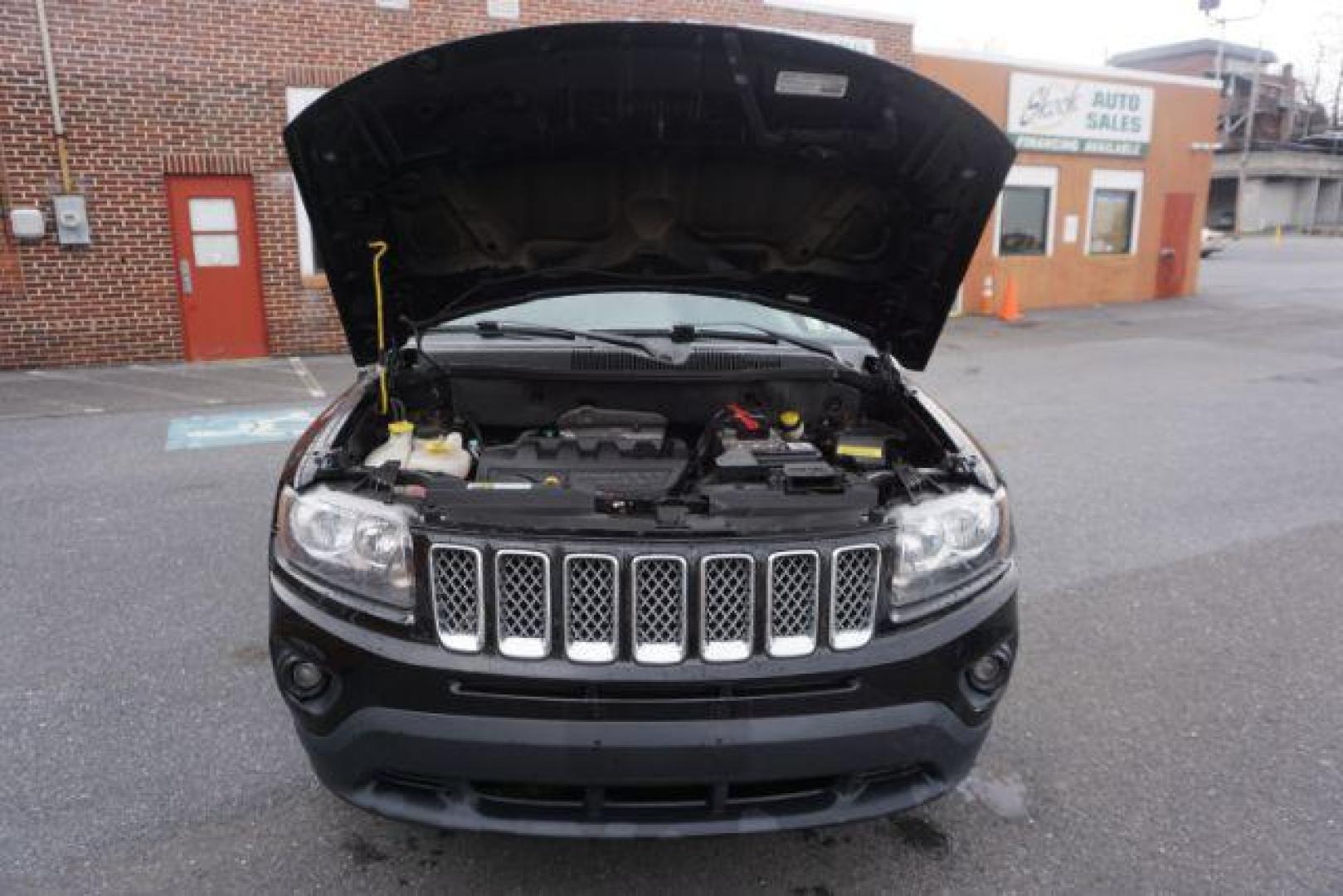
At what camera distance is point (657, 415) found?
11.4 ft

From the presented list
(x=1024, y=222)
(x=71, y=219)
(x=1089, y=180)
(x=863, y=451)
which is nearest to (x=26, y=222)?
(x=71, y=219)

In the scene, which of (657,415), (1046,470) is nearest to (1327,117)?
(1046,470)

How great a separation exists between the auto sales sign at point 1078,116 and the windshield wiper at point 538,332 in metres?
15.4

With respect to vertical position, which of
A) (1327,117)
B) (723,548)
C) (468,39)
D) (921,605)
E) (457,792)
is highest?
(1327,117)

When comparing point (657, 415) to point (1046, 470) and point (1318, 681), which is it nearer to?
point (1318, 681)

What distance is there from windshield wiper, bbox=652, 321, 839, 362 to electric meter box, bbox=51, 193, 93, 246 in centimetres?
1014

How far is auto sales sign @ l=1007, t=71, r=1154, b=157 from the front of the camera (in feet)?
56.5

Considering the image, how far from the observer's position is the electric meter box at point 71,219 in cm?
1080

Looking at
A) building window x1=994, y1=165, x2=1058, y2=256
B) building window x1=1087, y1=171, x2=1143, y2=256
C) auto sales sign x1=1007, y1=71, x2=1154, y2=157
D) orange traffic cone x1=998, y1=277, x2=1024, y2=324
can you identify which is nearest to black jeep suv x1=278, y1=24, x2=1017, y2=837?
orange traffic cone x1=998, y1=277, x2=1024, y2=324

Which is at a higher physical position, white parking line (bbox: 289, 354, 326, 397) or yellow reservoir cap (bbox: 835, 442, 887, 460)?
yellow reservoir cap (bbox: 835, 442, 887, 460)

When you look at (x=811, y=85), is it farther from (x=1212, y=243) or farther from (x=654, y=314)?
(x=1212, y=243)

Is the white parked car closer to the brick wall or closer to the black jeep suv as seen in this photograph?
the brick wall

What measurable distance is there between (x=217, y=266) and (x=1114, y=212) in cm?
1681

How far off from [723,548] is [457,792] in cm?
84
